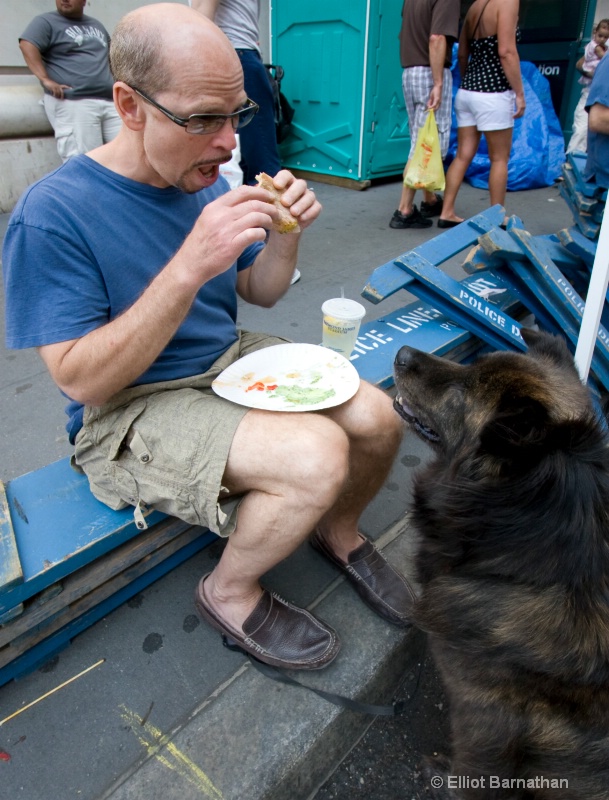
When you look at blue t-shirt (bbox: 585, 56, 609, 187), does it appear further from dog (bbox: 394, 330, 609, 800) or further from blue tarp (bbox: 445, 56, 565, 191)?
blue tarp (bbox: 445, 56, 565, 191)

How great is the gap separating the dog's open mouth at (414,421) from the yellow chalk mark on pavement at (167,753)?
3.68 ft

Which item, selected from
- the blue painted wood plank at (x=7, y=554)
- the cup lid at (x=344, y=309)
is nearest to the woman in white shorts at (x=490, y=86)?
the cup lid at (x=344, y=309)

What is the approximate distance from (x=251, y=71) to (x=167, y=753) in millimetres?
3969

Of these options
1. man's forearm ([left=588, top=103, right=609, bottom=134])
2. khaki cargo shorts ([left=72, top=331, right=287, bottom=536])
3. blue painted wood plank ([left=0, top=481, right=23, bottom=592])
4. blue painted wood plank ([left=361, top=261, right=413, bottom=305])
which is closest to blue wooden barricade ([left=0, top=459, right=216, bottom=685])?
blue painted wood plank ([left=0, top=481, right=23, bottom=592])

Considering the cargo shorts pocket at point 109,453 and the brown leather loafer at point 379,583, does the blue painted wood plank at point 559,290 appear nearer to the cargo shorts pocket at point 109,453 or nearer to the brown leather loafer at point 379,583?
the brown leather loafer at point 379,583

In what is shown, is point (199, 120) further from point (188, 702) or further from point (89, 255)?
point (188, 702)

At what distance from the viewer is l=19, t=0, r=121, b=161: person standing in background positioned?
14.8ft

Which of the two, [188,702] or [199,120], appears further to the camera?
[188,702]

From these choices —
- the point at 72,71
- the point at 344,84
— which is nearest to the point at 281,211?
the point at 72,71

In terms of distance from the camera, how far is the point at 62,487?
1.76 metres

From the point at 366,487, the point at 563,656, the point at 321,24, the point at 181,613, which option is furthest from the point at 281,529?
the point at 321,24

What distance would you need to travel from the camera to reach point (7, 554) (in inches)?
58.1

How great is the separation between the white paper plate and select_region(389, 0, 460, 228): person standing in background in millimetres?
3853

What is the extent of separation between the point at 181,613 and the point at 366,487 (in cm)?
80
